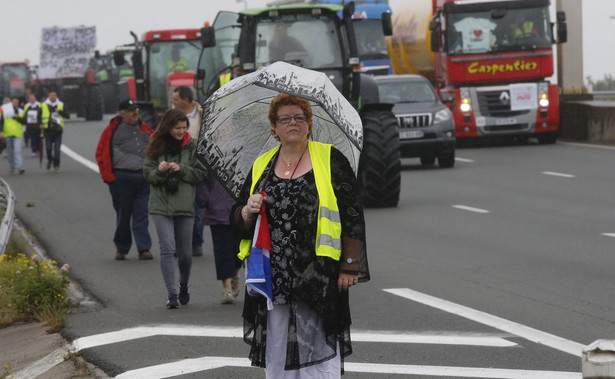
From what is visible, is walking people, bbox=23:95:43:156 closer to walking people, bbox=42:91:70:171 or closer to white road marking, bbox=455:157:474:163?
walking people, bbox=42:91:70:171

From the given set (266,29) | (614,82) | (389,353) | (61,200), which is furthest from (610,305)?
(614,82)

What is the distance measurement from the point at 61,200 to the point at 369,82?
5897 millimetres

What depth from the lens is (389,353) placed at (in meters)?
9.23

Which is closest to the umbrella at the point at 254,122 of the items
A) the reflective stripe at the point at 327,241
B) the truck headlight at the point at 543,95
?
the reflective stripe at the point at 327,241

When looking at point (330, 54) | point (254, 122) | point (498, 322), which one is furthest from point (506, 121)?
point (254, 122)

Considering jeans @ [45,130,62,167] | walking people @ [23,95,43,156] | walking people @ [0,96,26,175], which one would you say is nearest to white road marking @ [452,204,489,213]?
jeans @ [45,130,62,167]

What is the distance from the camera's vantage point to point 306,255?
6.29 metres

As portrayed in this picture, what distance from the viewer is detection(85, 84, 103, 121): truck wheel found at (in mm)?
59603

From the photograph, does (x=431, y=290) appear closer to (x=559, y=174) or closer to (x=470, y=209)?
(x=470, y=209)

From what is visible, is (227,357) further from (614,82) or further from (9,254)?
(614,82)

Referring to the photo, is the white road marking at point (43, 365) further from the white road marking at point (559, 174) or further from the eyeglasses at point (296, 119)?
the white road marking at point (559, 174)

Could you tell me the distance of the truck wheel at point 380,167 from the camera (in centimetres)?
2033

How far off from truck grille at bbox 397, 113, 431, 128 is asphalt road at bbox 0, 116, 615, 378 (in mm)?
3565

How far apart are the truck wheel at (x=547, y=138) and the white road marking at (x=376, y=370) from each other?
25408 millimetres
